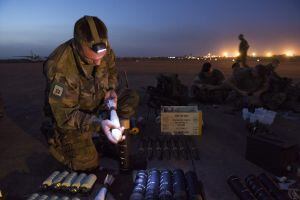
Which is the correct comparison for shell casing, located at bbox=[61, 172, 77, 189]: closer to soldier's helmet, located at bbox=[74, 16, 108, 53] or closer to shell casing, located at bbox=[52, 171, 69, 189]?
shell casing, located at bbox=[52, 171, 69, 189]

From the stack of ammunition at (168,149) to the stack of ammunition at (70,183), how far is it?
48.2 inches

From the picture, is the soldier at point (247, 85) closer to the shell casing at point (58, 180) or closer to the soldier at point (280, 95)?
the soldier at point (280, 95)

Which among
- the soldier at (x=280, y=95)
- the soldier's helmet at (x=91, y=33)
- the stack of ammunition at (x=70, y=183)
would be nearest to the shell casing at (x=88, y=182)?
the stack of ammunition at (x=70, y=183)

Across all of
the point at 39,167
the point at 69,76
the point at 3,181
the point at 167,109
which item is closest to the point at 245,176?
the point at 167,109

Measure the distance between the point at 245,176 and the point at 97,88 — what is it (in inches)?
95.7

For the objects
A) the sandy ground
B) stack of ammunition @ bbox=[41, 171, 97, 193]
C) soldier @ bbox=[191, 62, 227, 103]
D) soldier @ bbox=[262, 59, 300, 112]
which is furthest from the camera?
soldier @ bbox=[191, 62, 227, 103]

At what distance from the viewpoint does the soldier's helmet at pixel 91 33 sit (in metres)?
3.40

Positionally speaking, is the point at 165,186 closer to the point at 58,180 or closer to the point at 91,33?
the point at 58,180

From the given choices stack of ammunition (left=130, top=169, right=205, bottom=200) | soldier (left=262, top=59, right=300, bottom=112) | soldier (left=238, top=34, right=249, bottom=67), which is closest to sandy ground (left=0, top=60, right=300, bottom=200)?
stack of ammunition (left=130, top=169, right=205, bottom=200)

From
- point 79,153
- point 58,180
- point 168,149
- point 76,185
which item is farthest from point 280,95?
point 58,180

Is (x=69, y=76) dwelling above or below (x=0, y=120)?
above

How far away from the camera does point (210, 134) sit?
5703 millimetres

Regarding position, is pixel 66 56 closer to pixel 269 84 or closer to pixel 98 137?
pixel 98 137

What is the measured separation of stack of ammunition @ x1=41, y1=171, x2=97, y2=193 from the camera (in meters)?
3.46
